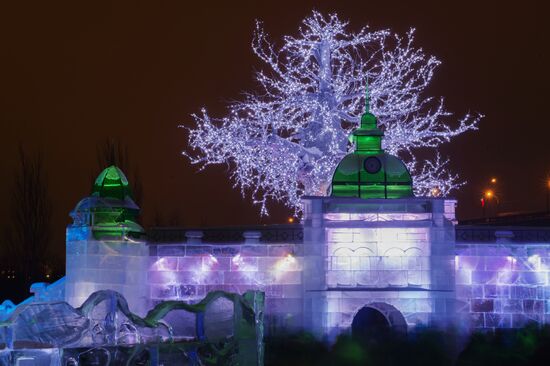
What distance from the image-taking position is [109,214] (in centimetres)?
2784

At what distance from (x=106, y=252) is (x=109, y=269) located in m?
0.46

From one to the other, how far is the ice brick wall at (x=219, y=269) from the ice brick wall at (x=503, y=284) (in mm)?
4552

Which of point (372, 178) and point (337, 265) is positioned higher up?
point (372, 178)

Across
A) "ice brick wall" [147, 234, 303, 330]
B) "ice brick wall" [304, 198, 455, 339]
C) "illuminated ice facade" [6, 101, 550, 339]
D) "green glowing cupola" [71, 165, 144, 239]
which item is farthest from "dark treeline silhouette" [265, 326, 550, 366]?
"green glowing cupola" [71, 165, 144, 239]

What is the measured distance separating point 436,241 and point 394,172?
2.26 meters

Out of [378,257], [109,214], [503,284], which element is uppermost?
[109,214]

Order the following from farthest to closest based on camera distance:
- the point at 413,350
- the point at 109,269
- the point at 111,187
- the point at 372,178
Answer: the point at 111,187 → the point at 372,178 → the point at 109,269 → the point at 413,350

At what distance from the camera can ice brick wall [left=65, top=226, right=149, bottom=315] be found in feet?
89.6

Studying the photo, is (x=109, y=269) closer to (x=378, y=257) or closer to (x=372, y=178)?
(x=378, y=257)

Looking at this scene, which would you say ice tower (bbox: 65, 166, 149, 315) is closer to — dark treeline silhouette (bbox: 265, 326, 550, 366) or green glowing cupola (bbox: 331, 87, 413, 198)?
dark treeline silhouette (bbox: 265, 326, 550, 366)

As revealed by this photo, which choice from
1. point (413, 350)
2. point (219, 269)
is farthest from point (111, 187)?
point (413, 350)

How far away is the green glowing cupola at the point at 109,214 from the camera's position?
27.7 m

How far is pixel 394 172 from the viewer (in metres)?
27.8

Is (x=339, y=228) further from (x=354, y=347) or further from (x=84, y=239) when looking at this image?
(x=84, y=239)
